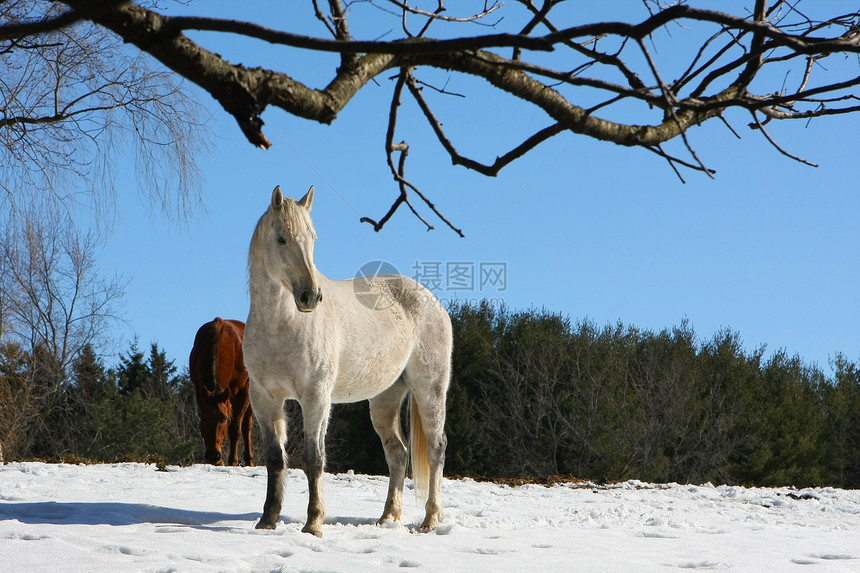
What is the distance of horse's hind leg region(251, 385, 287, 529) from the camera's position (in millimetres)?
4805

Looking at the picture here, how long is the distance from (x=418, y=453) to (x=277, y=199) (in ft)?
7.46

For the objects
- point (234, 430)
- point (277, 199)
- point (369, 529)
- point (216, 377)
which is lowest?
point (369, 529)

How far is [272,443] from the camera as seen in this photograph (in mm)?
4824

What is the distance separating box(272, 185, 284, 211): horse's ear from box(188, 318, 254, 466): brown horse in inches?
201

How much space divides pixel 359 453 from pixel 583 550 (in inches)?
636

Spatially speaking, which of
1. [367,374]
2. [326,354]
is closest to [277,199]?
[326,354]

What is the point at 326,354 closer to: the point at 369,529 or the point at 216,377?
the point at 369,529

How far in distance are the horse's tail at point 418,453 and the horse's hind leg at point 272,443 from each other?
118 cm

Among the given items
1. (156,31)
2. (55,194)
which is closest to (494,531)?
(156,31)

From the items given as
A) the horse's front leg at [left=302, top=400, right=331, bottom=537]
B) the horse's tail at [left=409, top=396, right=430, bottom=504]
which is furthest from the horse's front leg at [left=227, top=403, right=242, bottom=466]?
the horse's front leg at [left=302, top=400, right=331, bottom=537]

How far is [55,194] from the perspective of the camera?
7734 mm

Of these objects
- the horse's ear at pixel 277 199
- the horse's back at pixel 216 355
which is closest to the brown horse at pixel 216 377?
the horse's back at pixel 216 355

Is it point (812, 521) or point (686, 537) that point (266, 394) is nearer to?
point (686, 537)

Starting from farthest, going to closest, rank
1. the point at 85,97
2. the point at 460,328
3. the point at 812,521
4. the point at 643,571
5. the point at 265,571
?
the point at 460,328, the point at 85,97, the point at 812,521, the point at 643,571, the point at 265,571
